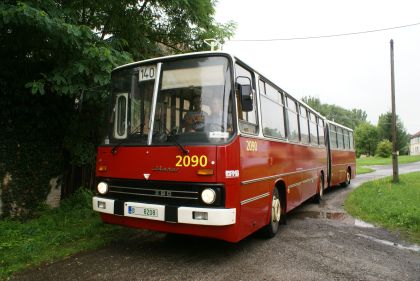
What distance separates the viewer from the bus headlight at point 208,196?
17.1 ft

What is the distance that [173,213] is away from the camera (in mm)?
5344

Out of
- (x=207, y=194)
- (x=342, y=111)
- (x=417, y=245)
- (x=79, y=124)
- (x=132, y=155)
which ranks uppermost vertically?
(x=342, y=111)

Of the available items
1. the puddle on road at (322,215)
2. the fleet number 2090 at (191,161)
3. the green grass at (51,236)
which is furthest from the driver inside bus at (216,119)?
the puddle on road at (322,215)

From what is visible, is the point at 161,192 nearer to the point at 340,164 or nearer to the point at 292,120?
the point at 292,120

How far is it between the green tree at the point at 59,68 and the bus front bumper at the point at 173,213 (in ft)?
8.48

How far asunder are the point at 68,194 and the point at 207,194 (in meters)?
5.81

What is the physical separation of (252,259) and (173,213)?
1455mm

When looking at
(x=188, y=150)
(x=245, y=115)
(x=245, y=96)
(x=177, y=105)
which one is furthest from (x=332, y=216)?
(x=177, y=105)

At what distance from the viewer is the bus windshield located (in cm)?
545

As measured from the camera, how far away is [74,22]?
7301mm

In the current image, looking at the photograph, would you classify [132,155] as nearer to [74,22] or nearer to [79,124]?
[74,22]

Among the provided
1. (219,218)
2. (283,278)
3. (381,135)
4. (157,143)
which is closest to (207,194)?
(219,218)

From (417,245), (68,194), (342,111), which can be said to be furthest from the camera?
(342,111)

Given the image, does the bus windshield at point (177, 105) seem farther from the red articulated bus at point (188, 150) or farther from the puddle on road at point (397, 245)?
the puddle on road at point (397, 245)
